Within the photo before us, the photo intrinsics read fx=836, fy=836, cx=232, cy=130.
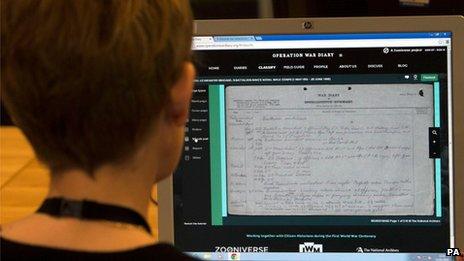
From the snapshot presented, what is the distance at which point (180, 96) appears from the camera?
2.46 ft

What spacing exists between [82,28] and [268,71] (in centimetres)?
51

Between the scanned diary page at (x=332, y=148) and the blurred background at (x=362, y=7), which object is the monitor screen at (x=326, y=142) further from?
the blurred background at (x=362, y=7)

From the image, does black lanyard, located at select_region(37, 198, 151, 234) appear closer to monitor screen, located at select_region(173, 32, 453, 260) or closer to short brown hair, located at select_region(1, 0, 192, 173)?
short brown hair, located at select_region(1, 0, 192, 173)

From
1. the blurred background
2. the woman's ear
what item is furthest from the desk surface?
the woman's ear

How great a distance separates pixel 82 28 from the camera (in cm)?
69

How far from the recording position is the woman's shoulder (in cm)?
69

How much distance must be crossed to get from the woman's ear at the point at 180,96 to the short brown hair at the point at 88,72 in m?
0.01

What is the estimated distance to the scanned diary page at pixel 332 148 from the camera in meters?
1.16

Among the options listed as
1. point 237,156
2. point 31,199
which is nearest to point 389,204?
point 237,156

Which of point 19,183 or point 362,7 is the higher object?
point 362,7

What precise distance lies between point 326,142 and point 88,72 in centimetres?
54

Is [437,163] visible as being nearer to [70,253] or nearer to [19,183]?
[70,253]
